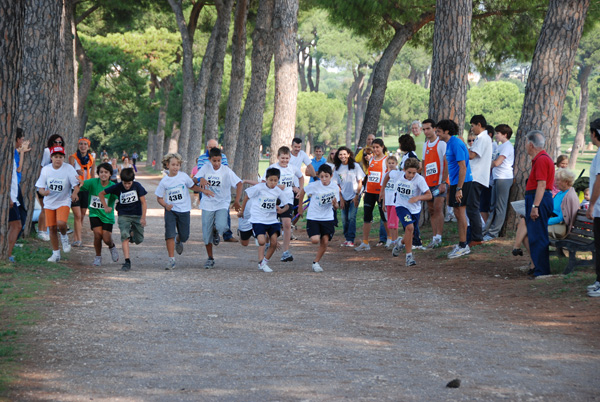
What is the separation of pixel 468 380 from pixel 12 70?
692 cm

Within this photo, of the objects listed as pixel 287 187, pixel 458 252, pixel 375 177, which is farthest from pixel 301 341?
pixel 375 177

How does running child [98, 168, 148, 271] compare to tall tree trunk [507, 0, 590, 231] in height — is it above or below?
below

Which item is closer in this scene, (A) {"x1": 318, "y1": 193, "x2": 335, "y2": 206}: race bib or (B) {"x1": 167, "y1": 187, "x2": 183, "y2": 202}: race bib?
(B) {"x1": 167, "y1": 187, "x2": 183, "y2": 202}: race bib

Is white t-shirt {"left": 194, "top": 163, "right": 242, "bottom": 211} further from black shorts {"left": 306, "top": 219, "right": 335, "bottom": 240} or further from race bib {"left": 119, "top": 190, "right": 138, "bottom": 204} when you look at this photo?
black shorts {"left": 306, "top": 219, "right": 335, "bottom": 240}

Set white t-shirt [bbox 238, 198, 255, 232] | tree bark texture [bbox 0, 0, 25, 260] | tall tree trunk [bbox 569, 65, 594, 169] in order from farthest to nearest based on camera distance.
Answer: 1. tall tree trunk [bbox 569, 65, 594, 169]
2. white t-shirt [bbox 238, 198, 255, 232]
3. tree bark texture [bbox 0, 0, 25, 260]

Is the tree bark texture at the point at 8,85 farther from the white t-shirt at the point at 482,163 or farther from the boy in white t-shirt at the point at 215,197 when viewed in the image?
the white t-shirt at the point at 482,163

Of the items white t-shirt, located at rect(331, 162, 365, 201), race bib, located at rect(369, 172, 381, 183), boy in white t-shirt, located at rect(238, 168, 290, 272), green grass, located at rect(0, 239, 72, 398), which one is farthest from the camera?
white t-shirt, located at rect(331, 162, 365, 201)

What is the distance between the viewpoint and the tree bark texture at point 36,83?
42.5 feet

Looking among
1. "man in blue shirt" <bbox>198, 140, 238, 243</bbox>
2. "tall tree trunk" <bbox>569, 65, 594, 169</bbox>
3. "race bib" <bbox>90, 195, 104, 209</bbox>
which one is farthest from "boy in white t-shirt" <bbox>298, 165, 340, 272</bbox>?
"tall tree trunk" <bbox>569, 65, 594, 169</bbox>

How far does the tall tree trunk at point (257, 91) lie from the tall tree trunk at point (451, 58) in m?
6.71

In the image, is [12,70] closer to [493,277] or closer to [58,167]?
[58,167]

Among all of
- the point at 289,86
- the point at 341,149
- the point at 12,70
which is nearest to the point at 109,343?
the point at 12,70

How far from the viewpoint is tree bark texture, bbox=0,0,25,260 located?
9117 mm

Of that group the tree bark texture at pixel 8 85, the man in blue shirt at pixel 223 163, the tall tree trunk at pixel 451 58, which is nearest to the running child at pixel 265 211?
the man in blue shirt at pixel 223 163
